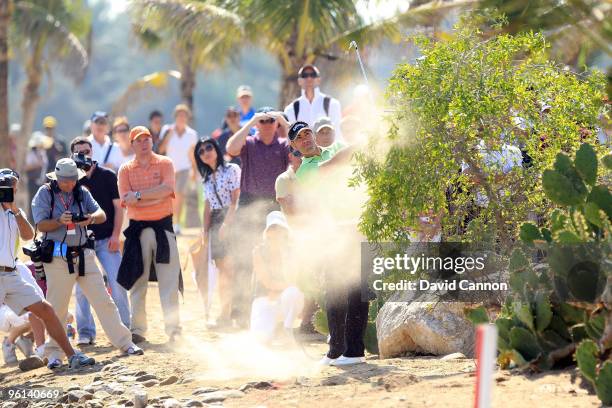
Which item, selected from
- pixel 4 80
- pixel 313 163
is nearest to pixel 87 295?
pixel 313 163

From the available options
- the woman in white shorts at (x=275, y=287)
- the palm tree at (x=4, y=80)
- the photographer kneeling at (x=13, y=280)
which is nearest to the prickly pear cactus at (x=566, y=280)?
the woman in white shorts at (x=275, y=287)

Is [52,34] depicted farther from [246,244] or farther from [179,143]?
[246,244]

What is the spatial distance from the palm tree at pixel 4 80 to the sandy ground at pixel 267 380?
7877 millimetres

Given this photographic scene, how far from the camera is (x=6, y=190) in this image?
1060 centimetres

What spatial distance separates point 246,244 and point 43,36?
18213 mm

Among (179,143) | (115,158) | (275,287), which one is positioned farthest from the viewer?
(179,143)

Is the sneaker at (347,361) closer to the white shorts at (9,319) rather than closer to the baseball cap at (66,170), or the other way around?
the baseball cap at (66,170)

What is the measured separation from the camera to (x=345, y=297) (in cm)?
982

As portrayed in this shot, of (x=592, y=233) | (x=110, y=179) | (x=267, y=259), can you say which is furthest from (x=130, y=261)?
(x=592, y=233)

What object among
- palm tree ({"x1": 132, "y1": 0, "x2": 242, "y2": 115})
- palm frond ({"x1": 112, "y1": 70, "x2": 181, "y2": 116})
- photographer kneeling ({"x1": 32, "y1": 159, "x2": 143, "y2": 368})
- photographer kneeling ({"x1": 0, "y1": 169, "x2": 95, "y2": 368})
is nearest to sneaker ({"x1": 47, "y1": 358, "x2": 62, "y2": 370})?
photographer kneeling ({"x1": 32, "y1": 159, "x2": 143, "y2": 368})

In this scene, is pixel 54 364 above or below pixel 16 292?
below

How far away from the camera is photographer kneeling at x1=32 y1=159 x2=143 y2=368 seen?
1107cm

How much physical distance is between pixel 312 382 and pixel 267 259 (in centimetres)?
205

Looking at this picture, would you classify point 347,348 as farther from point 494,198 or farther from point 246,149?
point 246,149
